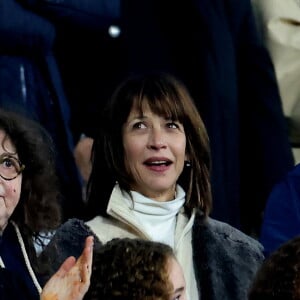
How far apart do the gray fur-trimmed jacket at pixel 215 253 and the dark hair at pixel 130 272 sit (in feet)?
1.75

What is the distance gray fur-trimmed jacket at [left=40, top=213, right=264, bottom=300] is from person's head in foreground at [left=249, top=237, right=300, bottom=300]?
842 millimetres

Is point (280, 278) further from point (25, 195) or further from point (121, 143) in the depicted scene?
point (121, 143)

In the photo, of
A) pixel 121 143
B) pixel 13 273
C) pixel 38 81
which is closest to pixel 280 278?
pixel 13 273

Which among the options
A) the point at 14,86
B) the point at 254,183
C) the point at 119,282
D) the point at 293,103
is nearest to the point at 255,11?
the point at 293,103

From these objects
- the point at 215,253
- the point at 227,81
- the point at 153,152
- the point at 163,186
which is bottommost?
the point at 215,253

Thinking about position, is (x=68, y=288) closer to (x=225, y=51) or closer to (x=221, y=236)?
(x=221, y=236)

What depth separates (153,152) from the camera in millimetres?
4219

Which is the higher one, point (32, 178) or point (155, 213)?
point (32, 178)

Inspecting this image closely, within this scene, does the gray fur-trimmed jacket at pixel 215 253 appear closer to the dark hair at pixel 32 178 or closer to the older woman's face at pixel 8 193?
the dark hair at pixel 32 178

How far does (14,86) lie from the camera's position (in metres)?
4.76

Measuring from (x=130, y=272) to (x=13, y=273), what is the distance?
413 mm

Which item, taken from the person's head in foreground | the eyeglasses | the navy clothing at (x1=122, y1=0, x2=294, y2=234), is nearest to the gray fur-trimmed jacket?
the eyeglasses

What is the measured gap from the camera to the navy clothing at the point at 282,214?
174 inches

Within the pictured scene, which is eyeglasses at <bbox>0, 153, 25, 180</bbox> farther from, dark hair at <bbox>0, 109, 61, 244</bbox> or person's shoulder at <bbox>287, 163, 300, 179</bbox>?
person's shoulder at <bbox>287, 163, 300, 179</bbox>
